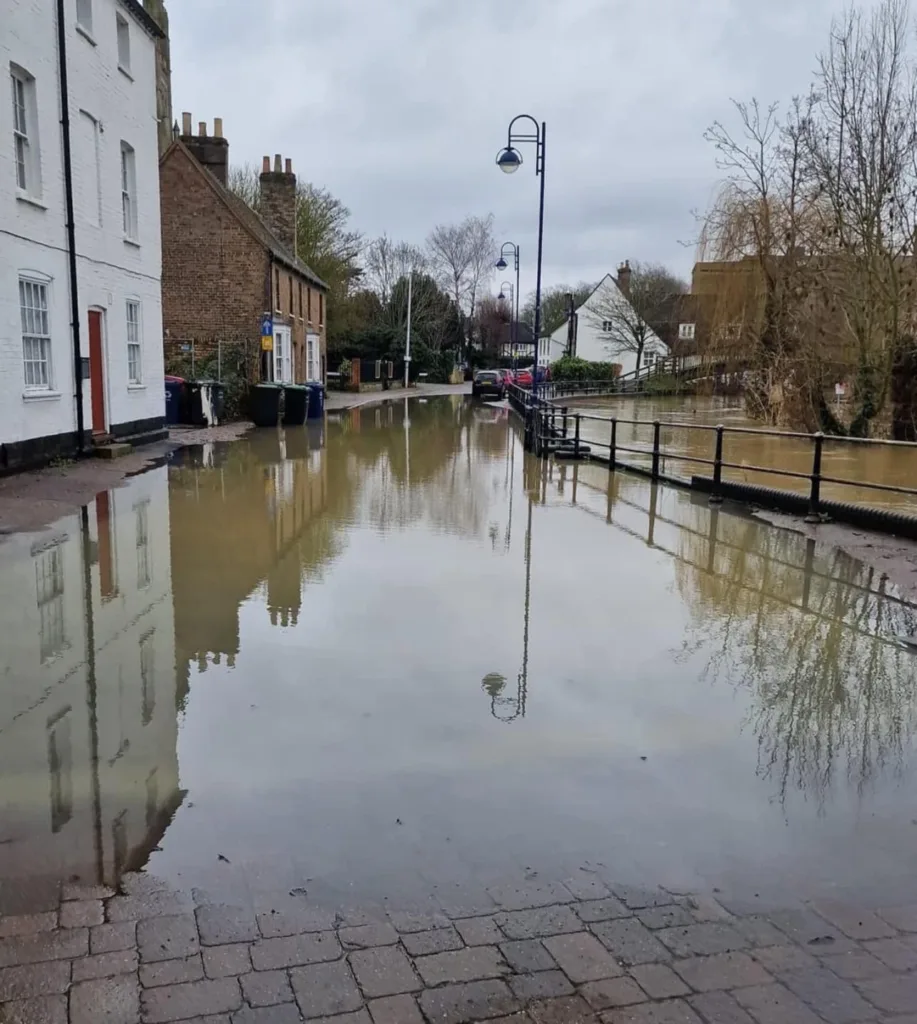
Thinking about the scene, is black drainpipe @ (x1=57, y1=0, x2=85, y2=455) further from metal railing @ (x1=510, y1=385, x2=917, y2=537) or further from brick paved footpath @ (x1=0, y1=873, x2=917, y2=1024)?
brick paved footpath @ (x1=0, y1=873, x2=917, y2=1024)

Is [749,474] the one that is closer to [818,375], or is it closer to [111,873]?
[818,375]

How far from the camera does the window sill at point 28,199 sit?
526 inches

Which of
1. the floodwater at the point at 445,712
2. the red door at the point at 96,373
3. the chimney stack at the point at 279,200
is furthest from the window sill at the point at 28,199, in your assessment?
the chimney stack at the point at 279,200

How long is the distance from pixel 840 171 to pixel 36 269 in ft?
57.0

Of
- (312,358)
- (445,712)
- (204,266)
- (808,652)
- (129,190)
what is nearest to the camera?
(445,712)

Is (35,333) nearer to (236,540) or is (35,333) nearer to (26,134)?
(26,134)

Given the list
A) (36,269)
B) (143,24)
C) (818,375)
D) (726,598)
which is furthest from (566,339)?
(726,598)

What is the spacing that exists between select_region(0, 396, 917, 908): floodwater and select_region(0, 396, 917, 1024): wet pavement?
2 cm

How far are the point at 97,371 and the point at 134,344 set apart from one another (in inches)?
85.7

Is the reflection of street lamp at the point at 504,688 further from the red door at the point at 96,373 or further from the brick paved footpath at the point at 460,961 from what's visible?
the red door at the point at 96,373

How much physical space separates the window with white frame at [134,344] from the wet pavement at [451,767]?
1042 cm

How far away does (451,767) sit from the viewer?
421 cm

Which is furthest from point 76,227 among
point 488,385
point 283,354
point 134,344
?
point 488,385

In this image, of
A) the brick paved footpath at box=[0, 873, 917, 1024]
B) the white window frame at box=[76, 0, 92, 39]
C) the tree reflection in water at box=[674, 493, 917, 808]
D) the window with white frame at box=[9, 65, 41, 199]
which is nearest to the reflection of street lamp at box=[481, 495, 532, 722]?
the tree reflection in water at box=[674, 493, 917, 808]
